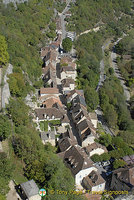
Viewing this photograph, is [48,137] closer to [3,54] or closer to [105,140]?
[105,140]

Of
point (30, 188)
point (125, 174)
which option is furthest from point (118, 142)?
point (30, 188)

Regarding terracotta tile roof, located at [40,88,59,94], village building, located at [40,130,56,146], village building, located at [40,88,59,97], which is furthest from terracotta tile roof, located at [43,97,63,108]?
village building, located at [40,130,56,146]

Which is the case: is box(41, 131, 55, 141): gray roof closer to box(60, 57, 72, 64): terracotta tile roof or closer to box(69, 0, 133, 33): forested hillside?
box(60, 57, 72, 64): terracotta tile roof

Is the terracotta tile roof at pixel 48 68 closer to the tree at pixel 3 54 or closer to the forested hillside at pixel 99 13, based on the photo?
the tree at pixel 3 54

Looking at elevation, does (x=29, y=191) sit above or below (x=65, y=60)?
below

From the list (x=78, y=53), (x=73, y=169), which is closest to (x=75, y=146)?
(x=73, y=169)

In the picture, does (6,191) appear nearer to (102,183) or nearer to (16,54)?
(102,183)

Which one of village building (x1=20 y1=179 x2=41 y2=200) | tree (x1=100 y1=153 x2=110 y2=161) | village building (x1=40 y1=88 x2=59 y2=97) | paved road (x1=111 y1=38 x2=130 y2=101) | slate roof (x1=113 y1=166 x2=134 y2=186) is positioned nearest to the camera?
village building (x1=20 y1=179 x2=41 y2=200)

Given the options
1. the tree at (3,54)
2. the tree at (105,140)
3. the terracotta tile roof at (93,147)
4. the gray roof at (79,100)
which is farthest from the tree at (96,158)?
the tree at (3,54)

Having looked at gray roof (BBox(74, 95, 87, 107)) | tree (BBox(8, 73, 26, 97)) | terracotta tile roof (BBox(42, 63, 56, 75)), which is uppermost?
terracotta tile roof (BBox(42, 63, 56, 75))
